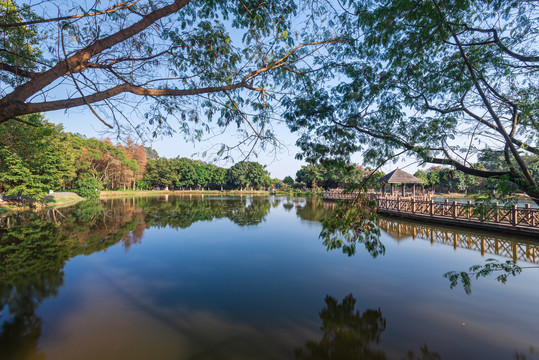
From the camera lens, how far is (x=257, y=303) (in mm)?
4508

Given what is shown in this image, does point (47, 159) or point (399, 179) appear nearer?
point (47, 159)

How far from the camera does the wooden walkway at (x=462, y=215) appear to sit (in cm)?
904

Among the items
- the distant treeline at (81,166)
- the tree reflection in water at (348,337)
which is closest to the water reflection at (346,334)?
the tree reflection in water at (348,337)

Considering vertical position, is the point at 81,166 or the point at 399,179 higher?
the point at 81,166

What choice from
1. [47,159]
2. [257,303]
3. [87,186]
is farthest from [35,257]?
A: [87,186]

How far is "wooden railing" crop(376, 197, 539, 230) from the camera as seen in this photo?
356 inches

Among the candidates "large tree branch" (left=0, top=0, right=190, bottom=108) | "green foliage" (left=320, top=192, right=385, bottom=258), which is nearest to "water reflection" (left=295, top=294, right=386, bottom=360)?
"green foliage" (left=320, top=192, right=385, bottom=258)

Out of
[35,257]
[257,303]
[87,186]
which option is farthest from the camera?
[87,186]

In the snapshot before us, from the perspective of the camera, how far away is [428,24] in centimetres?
322

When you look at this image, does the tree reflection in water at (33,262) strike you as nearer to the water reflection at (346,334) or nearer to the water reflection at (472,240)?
the water reflection at (346,334)

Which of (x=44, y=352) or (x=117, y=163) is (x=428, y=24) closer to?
(x=44, y=352)

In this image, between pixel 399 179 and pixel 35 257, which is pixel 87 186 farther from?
pixel 399 179

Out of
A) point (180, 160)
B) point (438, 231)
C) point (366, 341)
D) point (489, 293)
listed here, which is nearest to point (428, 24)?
point (366, 341)

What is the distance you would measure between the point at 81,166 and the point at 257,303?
32.4 meters
